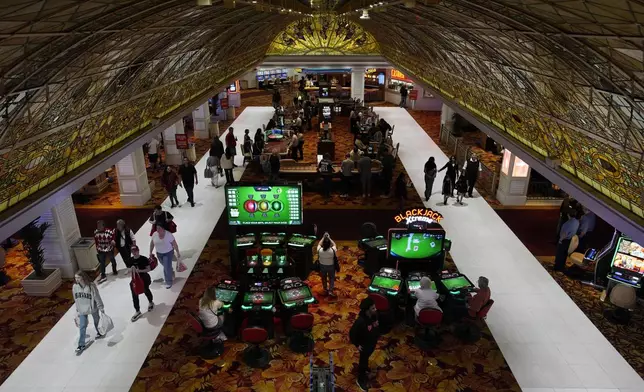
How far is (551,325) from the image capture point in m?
8.14

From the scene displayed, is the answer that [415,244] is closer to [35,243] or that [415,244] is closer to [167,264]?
[167,264]

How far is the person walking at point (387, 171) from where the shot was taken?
13883 millimetres

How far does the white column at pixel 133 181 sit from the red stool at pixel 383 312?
27.2 ft

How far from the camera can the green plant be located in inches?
343

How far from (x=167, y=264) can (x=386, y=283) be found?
14.5 feet

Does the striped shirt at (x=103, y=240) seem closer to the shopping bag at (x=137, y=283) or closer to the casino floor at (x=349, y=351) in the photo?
the casino floor at (x=349, y=351)

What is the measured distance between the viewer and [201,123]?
68.7ft

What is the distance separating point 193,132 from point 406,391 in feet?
59.8

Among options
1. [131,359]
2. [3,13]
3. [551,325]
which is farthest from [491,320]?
[3,13]

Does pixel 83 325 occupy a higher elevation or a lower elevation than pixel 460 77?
lower

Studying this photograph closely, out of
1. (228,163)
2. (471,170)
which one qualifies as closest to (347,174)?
(471,170)

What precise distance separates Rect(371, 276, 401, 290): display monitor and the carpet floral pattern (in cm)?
75

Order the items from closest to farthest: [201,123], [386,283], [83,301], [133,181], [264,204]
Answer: [83,301]
[386,283]
[264,204]
[133,181]
[201,123]

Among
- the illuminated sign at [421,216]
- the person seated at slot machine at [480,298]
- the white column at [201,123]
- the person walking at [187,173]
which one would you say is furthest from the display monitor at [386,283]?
the white column at [201,123]
